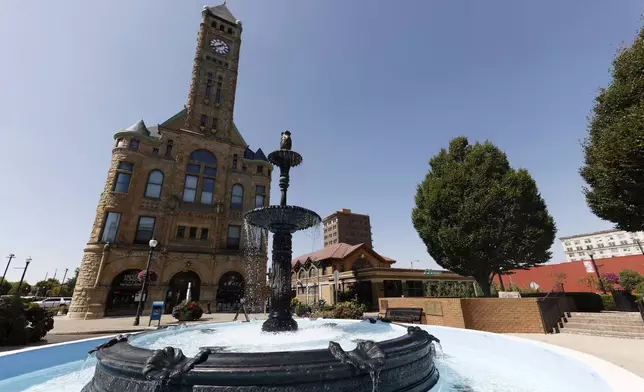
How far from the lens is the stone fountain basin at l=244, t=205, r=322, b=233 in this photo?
23.3 ft

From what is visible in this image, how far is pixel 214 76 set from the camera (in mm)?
32625

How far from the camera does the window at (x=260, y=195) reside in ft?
101

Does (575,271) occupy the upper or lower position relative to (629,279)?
upper

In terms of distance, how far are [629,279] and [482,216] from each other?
29717 millimetres

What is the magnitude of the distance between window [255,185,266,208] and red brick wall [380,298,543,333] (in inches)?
838

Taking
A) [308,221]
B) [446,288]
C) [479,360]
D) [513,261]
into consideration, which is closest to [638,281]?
[446,288]

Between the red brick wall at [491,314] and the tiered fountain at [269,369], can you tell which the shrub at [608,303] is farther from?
the tiered fountain at [269,369]

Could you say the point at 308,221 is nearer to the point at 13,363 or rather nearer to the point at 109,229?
the point at 13,363

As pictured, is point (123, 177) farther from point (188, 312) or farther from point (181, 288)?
point (188, 312)

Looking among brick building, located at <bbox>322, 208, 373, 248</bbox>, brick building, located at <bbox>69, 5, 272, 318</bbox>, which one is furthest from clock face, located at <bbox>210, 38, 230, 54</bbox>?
brick building, located at <bbox>322, 208, 373, 248</bbox>

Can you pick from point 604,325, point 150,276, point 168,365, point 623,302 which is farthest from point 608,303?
point 150,276

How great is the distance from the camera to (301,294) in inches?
1731

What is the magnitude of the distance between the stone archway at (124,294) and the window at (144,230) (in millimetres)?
2850

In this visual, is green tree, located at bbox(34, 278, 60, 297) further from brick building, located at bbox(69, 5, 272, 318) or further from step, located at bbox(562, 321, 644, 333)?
step, located at bbox(562, 321, 644, 333)
